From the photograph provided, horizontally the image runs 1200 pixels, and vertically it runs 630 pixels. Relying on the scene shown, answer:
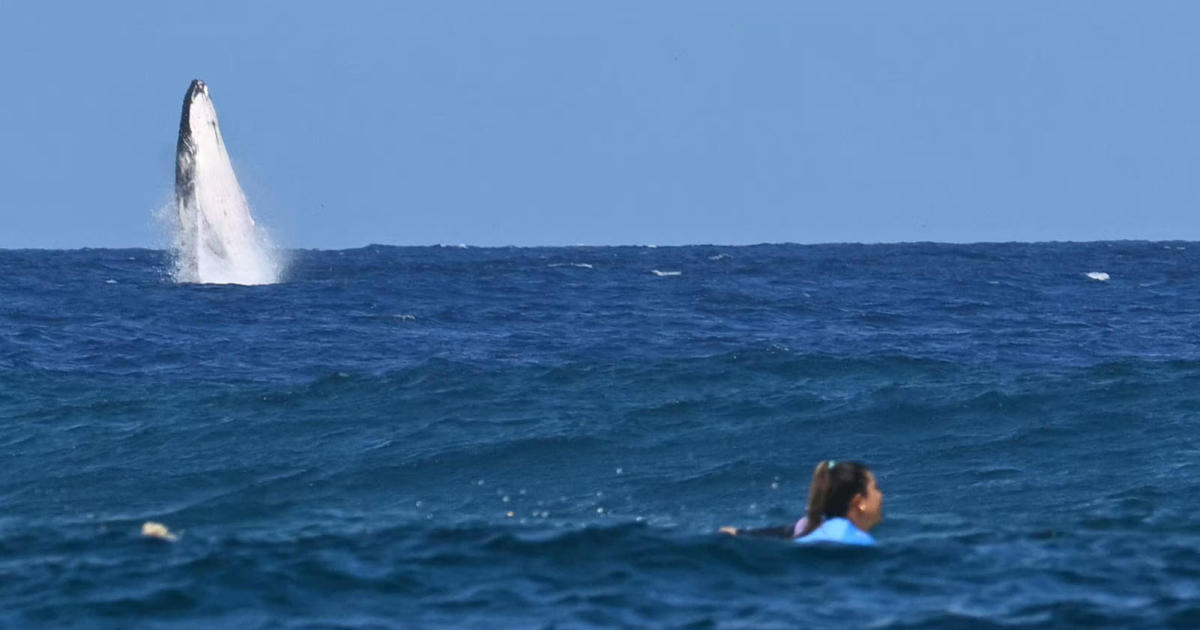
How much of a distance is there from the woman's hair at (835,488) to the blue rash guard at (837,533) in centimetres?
6

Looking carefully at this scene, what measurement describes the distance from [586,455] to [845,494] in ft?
34.9

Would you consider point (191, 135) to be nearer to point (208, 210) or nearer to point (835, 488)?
point (208, 210)

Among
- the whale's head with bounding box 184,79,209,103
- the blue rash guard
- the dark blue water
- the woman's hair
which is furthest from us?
the whale's head with bounding box 184,79,209,103

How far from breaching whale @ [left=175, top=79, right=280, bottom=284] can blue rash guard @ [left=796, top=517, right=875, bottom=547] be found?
43.6 metres

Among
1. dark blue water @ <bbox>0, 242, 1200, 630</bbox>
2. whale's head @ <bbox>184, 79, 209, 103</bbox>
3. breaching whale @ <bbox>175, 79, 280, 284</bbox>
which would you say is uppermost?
whale's head @ <bbox>184, 79, 209, 103</bbox>

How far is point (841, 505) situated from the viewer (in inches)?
472

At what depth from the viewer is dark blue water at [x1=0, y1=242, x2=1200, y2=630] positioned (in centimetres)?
1156

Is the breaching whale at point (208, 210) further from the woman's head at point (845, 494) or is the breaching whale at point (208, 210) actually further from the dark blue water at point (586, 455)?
the woman's head at point (845, 494)

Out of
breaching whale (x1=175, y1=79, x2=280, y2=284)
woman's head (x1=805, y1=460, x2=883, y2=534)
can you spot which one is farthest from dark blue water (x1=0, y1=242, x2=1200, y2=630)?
breaching whale (x1=175, y1=79, x2=280, y2=284)

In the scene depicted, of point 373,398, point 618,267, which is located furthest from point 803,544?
point 618,267

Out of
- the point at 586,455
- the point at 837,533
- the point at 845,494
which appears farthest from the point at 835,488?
the point at 586,455

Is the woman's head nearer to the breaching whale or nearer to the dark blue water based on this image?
the dark blue water

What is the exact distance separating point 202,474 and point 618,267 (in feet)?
173

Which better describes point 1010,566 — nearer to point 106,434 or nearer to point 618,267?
point 106,434
